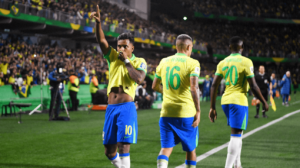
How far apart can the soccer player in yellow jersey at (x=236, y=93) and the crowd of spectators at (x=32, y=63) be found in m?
10.9

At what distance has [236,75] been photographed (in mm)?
5234

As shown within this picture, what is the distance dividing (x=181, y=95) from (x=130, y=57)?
0.79 meters

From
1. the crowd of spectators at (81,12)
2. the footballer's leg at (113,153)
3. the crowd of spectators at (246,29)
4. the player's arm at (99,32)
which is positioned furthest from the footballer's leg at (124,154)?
the crowd of spectators at (246,29)

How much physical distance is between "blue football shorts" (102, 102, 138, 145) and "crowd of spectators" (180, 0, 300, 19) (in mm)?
54011

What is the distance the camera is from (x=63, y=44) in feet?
102

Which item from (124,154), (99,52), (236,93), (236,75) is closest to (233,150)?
(236,93)

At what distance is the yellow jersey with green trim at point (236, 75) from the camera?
5176mm

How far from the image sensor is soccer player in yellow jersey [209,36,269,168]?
16.8 ft

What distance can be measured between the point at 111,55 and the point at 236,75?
2.13 meters

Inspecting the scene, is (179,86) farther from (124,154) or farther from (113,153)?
(113,153)

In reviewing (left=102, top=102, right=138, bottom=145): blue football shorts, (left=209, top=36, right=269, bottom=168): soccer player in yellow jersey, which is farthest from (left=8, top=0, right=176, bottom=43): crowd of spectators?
(left=102, top=102, right=138, bottom=145): blue football shorts

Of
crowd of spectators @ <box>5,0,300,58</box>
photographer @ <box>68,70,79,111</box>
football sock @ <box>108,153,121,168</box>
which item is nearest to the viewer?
football sock @ <box>108,153,121,168</box>

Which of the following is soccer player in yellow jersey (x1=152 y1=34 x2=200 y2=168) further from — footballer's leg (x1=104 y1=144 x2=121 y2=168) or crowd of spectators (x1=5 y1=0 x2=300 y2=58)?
crowd of spectators (x1=5 y1=0 x2=300 y2=58)

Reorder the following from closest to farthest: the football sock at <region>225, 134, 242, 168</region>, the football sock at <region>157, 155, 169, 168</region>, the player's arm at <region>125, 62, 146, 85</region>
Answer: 1. the player's arm at <region>125, 62, 146, 85</region>
2. the football sock at <region>157, 155, 169, 168</region>
3. the football sock at <region>225, 134, 242, 168</region>
